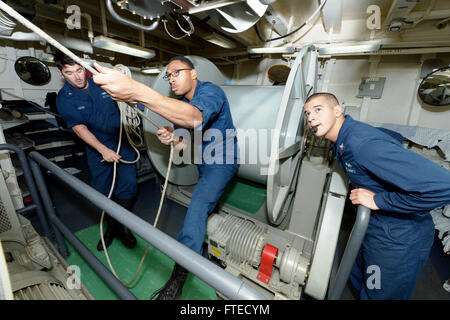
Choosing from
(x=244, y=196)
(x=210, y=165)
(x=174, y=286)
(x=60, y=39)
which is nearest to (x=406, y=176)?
(x=210, y=165)

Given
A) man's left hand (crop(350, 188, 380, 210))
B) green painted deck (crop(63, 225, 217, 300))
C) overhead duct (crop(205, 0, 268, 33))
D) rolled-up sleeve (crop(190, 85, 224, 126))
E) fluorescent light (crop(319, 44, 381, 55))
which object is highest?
fluorescent light (crop(319, 44, 381, 55))

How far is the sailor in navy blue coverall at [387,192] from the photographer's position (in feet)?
2.98

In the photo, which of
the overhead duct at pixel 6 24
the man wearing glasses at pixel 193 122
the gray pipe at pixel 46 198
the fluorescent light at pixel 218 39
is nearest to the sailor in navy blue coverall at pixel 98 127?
the gray pipe at pixel 46 198

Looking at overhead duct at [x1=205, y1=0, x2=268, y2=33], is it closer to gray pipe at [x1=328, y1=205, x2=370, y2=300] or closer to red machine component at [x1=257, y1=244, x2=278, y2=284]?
gray pipe at [x1=328, y1=205, x2=370, y2=300]

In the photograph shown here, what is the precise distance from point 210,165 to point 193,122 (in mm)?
611

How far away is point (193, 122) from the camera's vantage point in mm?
945

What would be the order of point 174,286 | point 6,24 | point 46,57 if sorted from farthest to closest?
point 46,57, point 6,24, point 174,286

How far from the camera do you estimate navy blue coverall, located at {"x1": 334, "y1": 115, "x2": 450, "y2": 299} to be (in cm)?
91

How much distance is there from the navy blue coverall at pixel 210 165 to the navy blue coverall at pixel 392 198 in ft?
2.58

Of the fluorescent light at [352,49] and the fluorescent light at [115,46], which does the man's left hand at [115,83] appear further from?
the fluorescent light at [352,49]

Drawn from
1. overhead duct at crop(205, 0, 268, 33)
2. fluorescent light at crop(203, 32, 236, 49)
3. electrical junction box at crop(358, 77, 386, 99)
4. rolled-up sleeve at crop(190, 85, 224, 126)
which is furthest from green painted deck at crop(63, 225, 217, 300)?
electrical junction box at crop(358, 77, 386, 99)

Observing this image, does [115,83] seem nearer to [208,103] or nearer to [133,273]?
[208,103]
